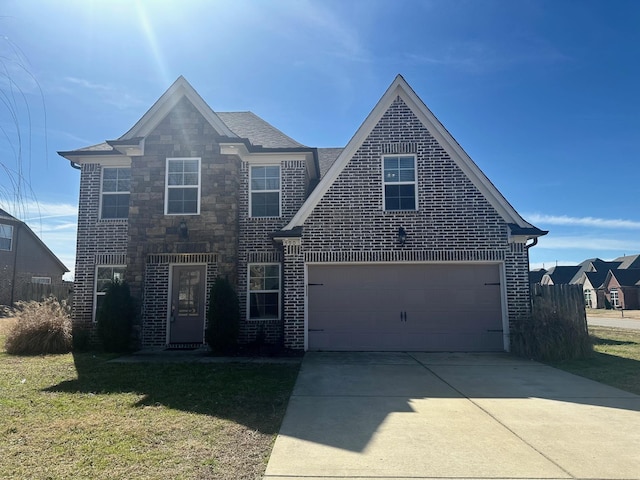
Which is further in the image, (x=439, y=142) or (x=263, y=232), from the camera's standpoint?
(x=263, y=232)

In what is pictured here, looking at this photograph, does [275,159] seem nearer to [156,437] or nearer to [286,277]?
[286,277]

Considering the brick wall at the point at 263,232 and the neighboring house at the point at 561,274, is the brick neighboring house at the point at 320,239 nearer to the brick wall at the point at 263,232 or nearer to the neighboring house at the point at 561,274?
the brick wall at the point at 263,232

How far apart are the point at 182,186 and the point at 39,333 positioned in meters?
5.46

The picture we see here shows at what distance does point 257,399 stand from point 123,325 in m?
6.19

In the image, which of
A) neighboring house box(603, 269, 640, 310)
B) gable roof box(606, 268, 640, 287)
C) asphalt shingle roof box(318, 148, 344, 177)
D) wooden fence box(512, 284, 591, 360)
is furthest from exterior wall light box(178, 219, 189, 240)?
gable roof box(606, 268, 640, 287)

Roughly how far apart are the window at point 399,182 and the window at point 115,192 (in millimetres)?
7833

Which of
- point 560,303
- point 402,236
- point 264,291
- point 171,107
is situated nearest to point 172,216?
point 171,107

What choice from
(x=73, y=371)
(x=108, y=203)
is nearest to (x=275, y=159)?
(x=108, y=203)

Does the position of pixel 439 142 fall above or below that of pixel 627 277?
above

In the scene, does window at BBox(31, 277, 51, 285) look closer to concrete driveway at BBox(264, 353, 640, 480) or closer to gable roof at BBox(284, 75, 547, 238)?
gable roof at BBox(284, 75, 547, 238)

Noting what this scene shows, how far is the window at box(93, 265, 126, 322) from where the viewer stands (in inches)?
480

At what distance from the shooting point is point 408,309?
11.0m

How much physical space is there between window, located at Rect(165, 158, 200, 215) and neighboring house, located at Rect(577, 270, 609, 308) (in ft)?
185

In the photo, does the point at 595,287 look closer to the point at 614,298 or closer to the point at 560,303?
the point at 614,298
